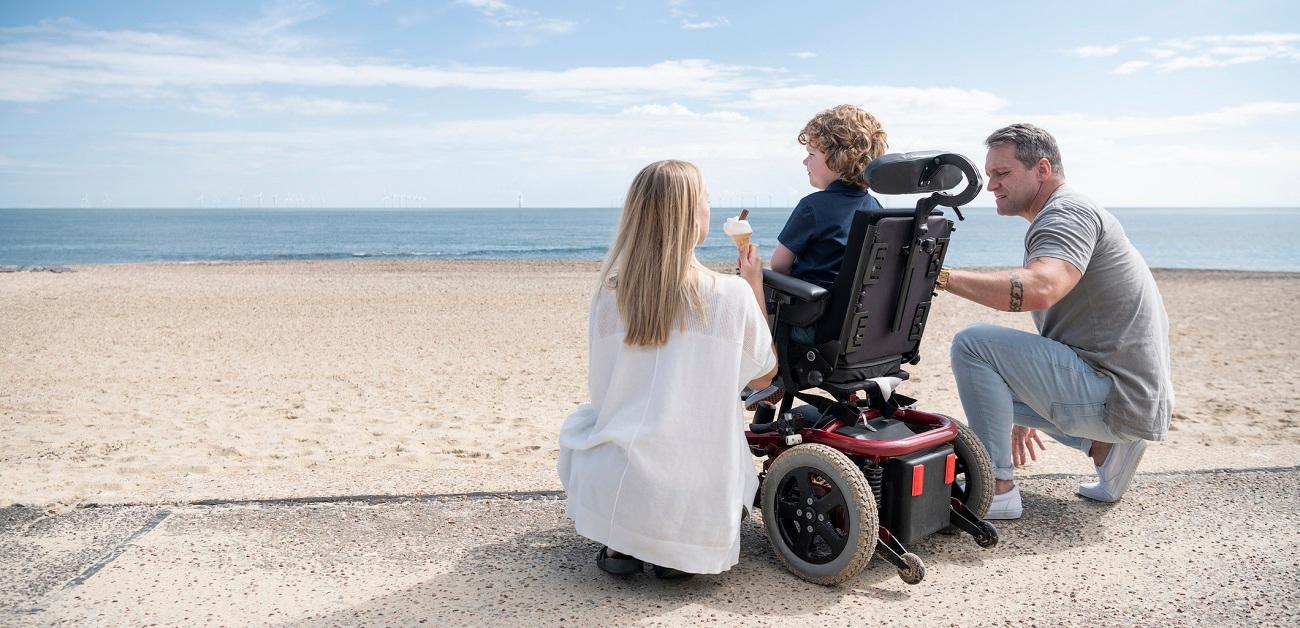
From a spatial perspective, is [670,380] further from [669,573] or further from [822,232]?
[822,232]

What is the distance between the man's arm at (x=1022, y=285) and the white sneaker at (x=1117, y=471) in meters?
0.96

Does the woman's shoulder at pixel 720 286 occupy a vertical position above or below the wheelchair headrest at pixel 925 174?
below

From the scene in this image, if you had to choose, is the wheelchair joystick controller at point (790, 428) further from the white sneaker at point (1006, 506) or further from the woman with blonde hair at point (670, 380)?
the white sneaker at point (1006, 506)

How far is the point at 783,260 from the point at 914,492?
0.98m

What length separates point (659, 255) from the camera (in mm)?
2992

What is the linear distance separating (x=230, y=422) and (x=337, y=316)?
22.2 ft

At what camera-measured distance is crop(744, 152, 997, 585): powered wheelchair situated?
318 cm

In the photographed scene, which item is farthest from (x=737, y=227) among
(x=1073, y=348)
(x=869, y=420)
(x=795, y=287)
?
(x=1073, y=348)

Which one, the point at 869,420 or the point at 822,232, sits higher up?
the point at 822,232

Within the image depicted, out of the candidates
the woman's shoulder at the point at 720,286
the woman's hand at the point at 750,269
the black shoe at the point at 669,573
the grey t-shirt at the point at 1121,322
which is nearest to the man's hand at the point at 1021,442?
the grey t-shirt at the point at 1121,322

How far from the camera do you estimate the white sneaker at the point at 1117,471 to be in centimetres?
407

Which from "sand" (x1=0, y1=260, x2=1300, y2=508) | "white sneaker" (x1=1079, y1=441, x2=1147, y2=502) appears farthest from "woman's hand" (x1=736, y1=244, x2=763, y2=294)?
"white sneaker" (x1=1079, y1=441, x2=1147, y2=502)

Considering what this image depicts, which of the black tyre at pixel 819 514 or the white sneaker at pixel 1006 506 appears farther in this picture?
the white sneaker at pixel 1006 506

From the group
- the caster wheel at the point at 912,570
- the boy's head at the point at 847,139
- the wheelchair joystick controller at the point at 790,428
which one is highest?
the boy's head at the point at 847,139
